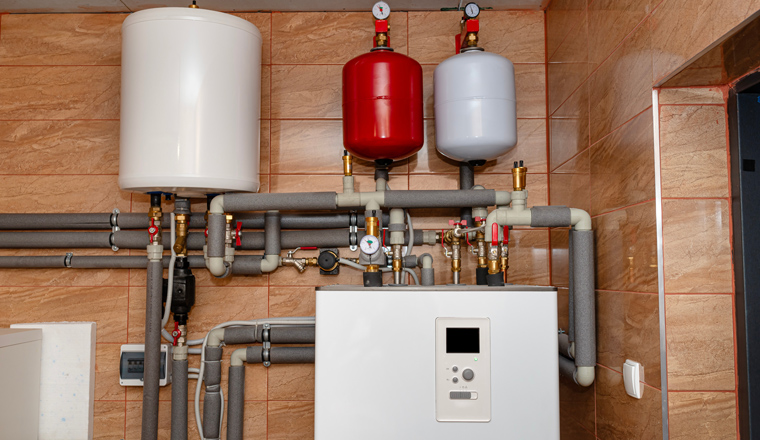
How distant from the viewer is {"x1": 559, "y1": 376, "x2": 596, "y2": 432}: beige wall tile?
176cm

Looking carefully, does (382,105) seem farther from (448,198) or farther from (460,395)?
(460,395)

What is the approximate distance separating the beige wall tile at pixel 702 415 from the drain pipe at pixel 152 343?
169 cm

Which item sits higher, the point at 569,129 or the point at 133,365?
the point at 569,129

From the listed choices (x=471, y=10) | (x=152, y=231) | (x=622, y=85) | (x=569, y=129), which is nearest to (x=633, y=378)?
(x=622, y=85)

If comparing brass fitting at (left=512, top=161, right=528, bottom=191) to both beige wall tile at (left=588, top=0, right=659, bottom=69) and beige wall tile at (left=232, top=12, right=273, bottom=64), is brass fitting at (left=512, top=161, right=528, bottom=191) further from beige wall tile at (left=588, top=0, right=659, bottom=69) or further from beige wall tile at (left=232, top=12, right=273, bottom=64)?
beige wall tile at (left=232, top=12, right=273, bottom=64)

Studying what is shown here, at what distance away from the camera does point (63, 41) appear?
7.52 ft

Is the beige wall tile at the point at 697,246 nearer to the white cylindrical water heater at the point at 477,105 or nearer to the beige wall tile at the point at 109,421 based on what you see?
the white cylindrical water heater at the point at 477,105

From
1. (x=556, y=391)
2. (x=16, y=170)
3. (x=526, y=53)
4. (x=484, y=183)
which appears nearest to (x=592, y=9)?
(x=526, y=53)

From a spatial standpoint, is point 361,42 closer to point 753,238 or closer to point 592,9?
point 592,9

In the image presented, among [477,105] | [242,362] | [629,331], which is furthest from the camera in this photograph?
[242,362]

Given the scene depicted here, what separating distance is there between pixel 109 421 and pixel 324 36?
178cm

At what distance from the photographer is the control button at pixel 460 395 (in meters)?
1.53

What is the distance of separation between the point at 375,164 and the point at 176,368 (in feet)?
3.56

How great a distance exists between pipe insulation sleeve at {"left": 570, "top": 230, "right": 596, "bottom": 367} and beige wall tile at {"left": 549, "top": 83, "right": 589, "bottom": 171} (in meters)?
0.39
